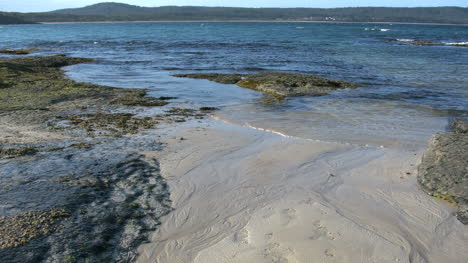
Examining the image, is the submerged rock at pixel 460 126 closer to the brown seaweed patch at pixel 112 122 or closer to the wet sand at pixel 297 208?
the wet sand at pixel 297 208

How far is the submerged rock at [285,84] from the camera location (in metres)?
12.9

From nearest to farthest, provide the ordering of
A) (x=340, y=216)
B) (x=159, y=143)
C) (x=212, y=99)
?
1. (x=340, y=216)
2. (x=159, y=143)
3. (x=212, y=99)

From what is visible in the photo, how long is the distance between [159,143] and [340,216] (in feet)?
12.5

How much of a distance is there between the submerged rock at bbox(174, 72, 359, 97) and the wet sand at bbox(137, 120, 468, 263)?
5606mm

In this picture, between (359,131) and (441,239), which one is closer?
(441,239)

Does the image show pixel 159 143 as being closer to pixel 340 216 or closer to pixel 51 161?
pixel 51 161

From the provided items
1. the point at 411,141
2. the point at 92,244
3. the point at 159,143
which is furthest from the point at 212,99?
the point at 92,244

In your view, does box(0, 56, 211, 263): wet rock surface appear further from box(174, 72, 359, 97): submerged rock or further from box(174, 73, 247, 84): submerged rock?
box(174, 73, 247, 84): submerged rock

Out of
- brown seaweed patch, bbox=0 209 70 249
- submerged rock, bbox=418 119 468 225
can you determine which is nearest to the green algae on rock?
brown seaweed patch, bbox=0 209 70 249

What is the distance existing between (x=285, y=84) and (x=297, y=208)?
923 centimetres

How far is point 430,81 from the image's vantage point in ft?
53.1

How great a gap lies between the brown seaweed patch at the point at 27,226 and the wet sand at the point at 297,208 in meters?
1.11

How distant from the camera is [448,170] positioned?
5.63 meters

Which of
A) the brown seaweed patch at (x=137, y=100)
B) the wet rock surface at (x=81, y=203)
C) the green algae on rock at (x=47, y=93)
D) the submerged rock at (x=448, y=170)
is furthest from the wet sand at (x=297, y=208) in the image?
the green algae on rock at (x=47, y=93)
